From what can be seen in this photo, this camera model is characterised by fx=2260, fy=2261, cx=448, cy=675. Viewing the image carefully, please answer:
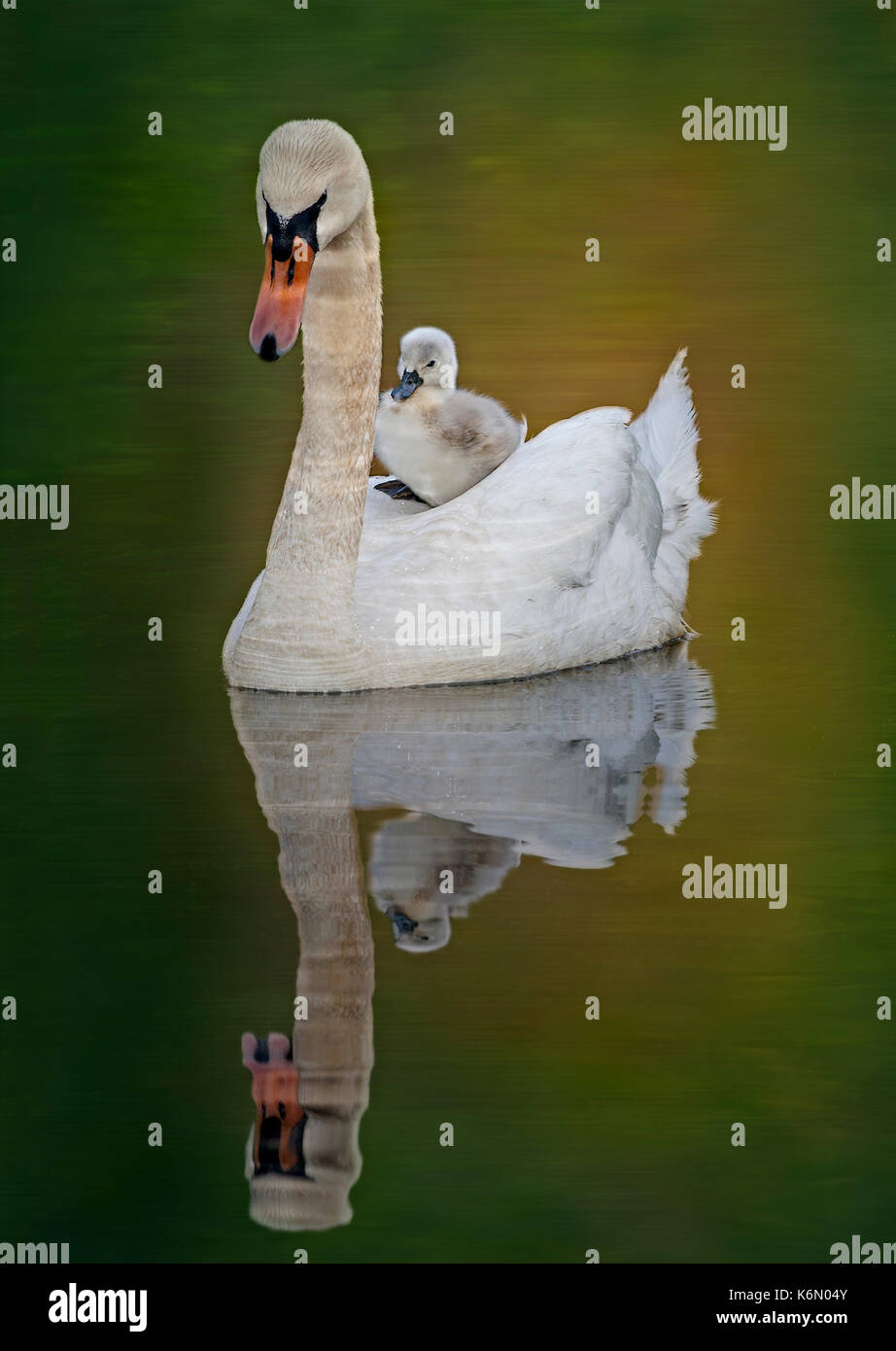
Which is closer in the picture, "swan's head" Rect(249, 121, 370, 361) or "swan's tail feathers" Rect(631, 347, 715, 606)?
"swan's head" Rect(249, 121, 370, 361)

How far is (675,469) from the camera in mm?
9852

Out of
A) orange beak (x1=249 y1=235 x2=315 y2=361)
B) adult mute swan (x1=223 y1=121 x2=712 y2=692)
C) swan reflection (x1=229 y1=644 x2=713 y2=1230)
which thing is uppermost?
orange beak (x1=249 y1=235 x2=315 y2=361)

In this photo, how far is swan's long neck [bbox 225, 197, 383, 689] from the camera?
7.93 m

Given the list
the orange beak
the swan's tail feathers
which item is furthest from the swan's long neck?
the swan's tail feathers

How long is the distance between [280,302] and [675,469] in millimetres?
3113

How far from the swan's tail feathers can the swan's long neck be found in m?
1.76

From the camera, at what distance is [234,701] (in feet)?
26.4

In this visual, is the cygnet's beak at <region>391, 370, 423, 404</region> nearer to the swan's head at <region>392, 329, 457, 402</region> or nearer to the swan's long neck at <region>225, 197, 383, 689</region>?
the swan's head at <region>392, 329, 457, 402</region>

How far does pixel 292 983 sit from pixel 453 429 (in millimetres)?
3778

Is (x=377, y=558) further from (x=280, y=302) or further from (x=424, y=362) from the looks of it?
(x=280, y=302)

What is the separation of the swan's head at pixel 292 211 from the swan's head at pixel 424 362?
110 cm

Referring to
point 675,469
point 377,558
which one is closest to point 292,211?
point 377,558

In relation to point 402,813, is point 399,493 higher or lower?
higher

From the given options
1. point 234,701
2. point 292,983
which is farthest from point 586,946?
point 234,701
